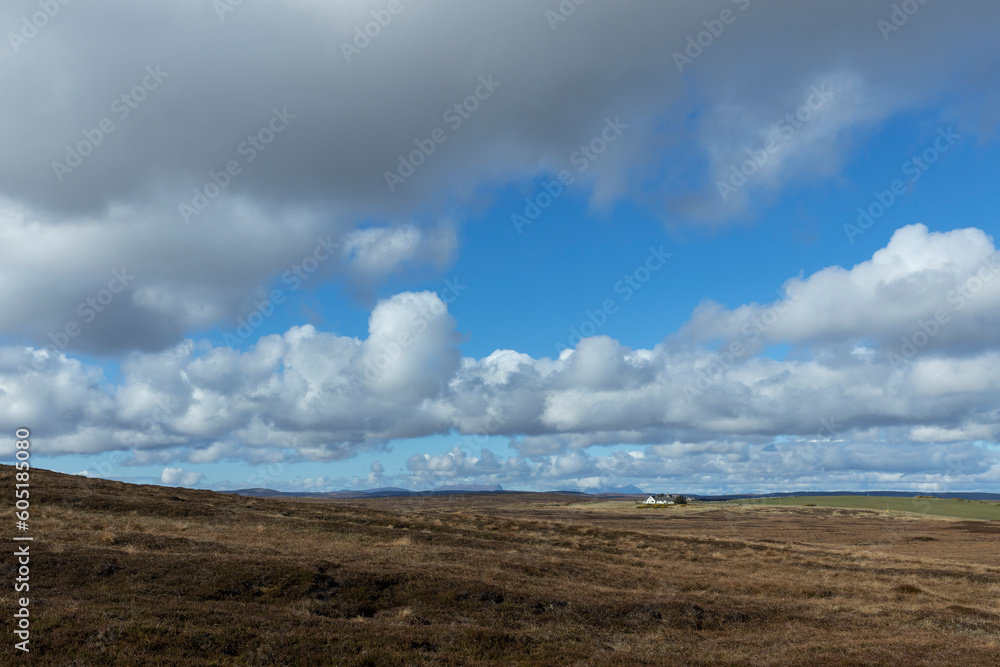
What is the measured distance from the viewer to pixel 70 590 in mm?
21391

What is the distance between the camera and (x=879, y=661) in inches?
722

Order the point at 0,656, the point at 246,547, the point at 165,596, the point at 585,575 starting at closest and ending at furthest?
the point at 0,656, the point at 165,596, the point at 246,547, the point at 585,575

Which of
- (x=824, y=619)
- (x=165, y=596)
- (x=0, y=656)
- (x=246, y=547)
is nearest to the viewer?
(x=0, y=656)

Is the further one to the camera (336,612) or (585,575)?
(585,575)

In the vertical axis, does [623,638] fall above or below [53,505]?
below

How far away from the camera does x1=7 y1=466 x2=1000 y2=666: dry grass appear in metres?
17.2

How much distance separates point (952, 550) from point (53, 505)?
9600cm

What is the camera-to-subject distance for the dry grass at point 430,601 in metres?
17.2

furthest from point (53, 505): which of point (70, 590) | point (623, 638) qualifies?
point (623, 638)

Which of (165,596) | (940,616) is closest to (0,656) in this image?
(165,596)

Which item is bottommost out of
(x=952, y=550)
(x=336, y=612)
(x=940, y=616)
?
(x=952, y=550)

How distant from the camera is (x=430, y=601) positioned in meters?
24.8

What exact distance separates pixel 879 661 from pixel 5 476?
63.0 metres

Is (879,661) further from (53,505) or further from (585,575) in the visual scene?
(53,505)
